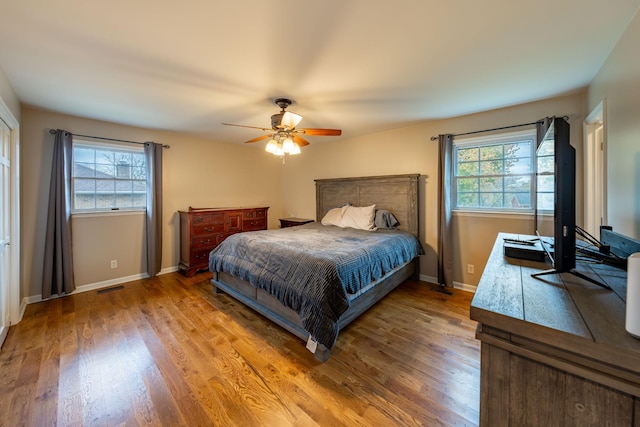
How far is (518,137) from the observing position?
2955 millimetres

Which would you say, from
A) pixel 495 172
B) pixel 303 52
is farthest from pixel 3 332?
pixel 495 172

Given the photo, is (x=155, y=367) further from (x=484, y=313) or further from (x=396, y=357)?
(x=484, y=313)

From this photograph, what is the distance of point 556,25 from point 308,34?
1592mm

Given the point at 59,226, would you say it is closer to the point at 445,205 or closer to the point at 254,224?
the point at 254,224

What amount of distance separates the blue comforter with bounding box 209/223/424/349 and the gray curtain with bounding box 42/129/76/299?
73.7 inches

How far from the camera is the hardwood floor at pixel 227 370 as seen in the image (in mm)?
1477

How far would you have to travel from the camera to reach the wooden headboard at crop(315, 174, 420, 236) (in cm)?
364

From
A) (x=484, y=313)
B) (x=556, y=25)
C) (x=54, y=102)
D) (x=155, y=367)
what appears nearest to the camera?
(x=484, y=313)

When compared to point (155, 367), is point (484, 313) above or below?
above

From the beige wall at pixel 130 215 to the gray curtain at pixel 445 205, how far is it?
358cm

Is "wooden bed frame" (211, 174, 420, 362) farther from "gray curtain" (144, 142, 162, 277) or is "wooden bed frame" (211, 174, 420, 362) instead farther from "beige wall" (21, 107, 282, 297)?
"beige wall" (21, 107, 282, 297)

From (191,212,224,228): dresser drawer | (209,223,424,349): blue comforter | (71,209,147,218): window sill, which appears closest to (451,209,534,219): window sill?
(209,223,424,349): blue comforter

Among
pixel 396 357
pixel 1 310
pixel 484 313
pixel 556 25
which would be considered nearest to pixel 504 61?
pixel 556 25

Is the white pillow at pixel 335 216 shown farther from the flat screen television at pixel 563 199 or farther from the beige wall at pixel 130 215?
the flat screen television at pixel 563 199
